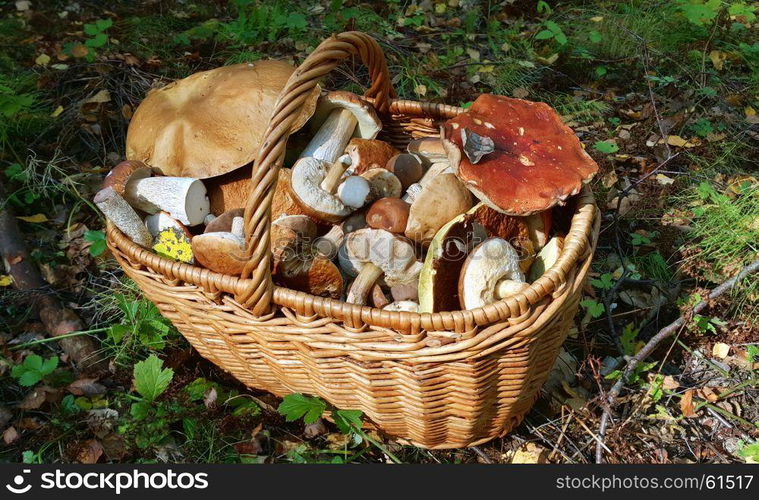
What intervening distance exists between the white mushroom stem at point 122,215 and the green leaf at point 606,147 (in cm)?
232

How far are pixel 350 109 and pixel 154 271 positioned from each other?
3.17 ft

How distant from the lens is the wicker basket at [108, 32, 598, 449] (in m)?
1.57

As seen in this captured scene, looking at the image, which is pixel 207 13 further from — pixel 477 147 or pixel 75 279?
pixel 477 147

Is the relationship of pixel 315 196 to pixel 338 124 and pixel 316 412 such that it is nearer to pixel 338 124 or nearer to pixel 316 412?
pixel 338 124

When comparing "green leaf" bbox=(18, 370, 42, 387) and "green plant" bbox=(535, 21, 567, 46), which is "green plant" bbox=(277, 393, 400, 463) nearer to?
"green leaf" bbox=(18, 370, 42, 387)

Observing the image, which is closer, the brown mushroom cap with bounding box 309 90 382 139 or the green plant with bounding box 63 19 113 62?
the brown mushroom cap with bounding box 309 90 382 139

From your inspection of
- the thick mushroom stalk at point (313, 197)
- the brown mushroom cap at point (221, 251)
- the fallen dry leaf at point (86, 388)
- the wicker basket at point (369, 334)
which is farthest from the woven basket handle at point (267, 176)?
the fallen dry leaf at point (86, 388)

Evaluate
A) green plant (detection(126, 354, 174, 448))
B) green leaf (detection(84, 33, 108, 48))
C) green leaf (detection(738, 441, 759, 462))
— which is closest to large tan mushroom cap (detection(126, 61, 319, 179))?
green plant (detection(126, 354, 174, 448))

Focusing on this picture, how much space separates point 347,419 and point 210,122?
3.85ft

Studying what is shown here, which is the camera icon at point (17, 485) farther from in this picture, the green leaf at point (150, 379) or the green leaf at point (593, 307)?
the green leaf at point (593, 307)

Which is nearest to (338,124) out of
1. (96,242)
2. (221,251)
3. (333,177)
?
(333,177)

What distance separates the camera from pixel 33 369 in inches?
88.1

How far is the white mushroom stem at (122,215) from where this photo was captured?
1.98 m

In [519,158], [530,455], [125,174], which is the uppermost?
[519,158]
